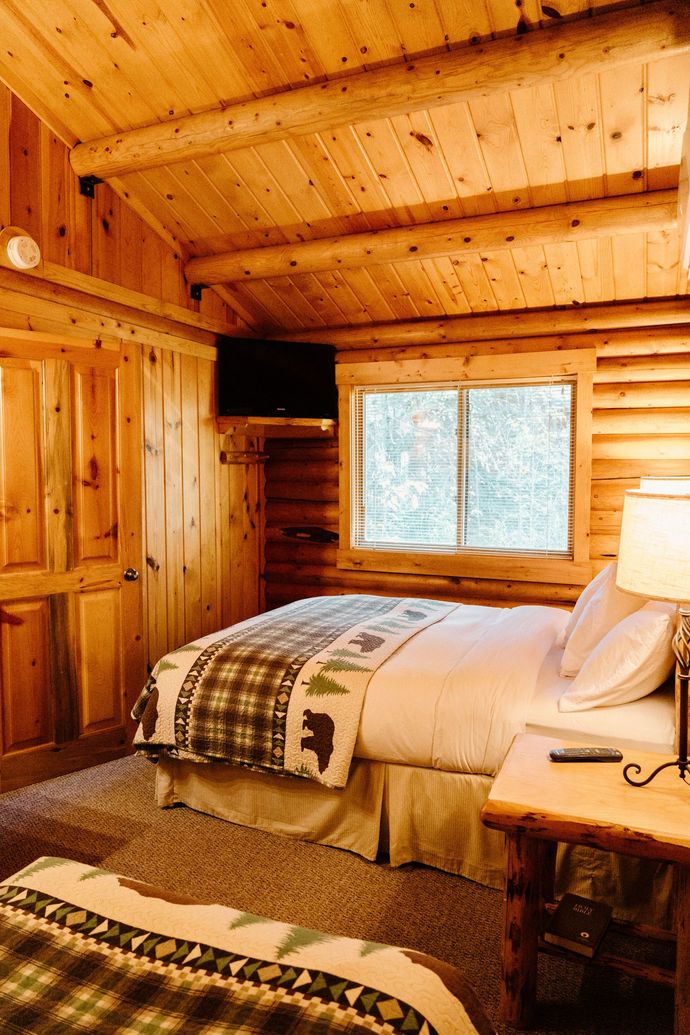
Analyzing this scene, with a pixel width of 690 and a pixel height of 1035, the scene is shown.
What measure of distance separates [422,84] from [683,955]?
2996mm

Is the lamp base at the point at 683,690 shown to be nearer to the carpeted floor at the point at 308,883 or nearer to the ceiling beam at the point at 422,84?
the carpeted floor at the point at 308,883

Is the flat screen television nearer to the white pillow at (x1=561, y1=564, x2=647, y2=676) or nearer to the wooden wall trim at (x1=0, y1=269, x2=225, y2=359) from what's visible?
the wooden wall trim at (x1=0, y1=269, x2=225, y2=359)

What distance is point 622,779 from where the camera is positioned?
5.74 feet

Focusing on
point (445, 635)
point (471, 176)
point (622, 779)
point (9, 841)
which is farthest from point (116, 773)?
point (471, 176)

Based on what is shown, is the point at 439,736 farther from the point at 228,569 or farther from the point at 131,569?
the point at 228,569

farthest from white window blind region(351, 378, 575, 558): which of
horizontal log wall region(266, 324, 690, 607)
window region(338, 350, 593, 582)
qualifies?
horizontal log wall region(266, 324, 690, 607)

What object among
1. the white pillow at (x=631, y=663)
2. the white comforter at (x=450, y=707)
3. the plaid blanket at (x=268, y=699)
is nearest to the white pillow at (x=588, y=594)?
the white comforter at (x=450, y=707)

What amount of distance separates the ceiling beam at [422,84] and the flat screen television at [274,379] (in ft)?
4.80

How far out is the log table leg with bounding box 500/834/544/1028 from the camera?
1722 mm

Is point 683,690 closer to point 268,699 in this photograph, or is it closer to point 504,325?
point 268,699

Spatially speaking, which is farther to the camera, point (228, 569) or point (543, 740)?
point (228, 569)

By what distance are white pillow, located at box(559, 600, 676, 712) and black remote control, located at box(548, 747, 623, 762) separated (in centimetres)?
36

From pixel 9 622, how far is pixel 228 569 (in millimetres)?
1834

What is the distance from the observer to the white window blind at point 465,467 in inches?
174
